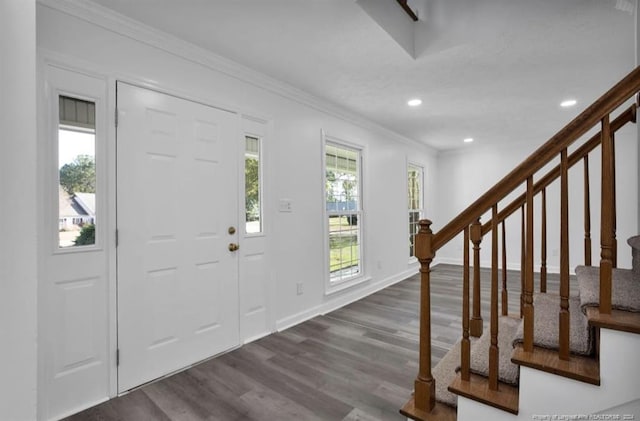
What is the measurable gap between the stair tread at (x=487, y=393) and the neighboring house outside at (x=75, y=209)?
7.33 feet

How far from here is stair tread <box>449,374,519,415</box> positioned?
1.31 metres

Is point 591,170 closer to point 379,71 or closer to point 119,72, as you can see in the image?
point 379,71

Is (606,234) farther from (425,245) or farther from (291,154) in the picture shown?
(291,154)

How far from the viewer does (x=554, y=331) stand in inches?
54.4

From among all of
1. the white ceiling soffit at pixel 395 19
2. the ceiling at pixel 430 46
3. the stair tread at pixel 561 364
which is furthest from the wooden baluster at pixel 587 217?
the white ceiling soffit at pixel 395 19

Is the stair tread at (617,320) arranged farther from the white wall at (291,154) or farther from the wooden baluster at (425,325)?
the white wall at (291,154)

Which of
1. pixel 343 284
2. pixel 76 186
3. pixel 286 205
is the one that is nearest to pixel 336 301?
pixel 343 284

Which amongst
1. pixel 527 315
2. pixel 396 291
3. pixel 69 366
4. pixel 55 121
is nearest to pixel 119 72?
pixel 55 121

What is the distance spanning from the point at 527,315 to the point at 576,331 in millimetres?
310

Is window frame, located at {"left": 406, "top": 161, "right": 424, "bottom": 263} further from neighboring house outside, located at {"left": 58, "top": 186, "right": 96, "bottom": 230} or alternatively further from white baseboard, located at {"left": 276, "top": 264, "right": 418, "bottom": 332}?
neighboring house outside, located at {"left": 58, "top": 186, "right": 96, "bottom": 230}

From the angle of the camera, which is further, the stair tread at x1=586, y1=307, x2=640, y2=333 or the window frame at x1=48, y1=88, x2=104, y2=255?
the window frame at x1=48, y1=88, x2=104, y2=255

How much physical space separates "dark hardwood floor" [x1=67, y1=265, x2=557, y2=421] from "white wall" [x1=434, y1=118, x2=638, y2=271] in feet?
11.3

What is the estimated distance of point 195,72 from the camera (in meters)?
2.43

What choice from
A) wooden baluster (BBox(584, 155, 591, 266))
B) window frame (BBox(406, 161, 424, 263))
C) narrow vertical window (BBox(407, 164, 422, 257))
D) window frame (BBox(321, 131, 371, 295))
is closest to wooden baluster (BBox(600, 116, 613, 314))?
wooden baluster (BBox(584, 155, 591, 266))
